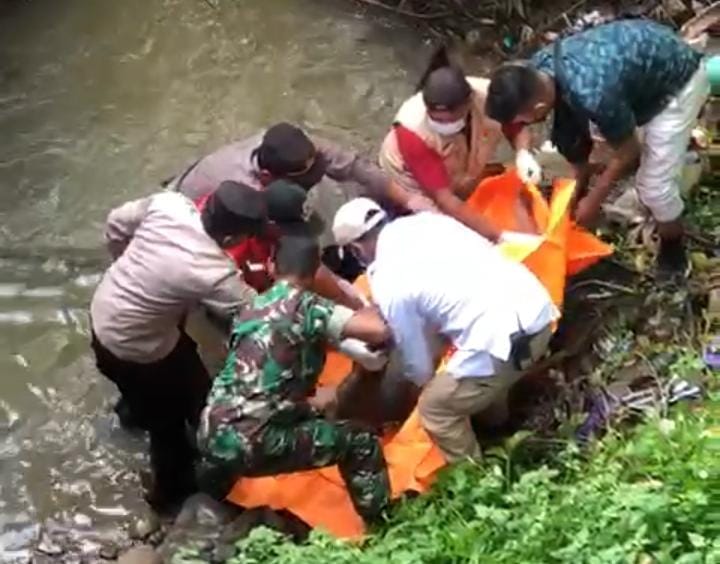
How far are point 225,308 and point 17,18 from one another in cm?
454

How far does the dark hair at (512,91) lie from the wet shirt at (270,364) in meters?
1.13

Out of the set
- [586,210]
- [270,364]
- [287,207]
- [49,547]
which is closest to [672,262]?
[586,210]

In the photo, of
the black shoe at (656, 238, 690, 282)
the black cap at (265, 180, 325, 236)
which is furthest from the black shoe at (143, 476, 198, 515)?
the black shoe at (656, 238, 690, 282)

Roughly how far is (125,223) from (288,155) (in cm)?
75

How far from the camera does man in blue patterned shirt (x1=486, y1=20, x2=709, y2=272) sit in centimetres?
662

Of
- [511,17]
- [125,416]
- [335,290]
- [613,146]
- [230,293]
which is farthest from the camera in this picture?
[511,17]

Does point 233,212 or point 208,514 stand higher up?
point 233,212

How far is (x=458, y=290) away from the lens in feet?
19.7

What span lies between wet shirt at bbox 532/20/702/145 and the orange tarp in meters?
0.41

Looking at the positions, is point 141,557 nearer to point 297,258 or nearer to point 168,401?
point 168,401

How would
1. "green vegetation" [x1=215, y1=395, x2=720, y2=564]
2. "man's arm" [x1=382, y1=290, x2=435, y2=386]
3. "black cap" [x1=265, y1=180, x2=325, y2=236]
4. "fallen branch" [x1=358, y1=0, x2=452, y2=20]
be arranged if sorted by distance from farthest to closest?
"fallen branch" [x1=358, y1=0, x2=452, y2=20] < "black cap" [x1=265, y1=180, x2=325, y2=236] < "man's arm" [x1=382, y1=290, x2=435, y2=386] < "green vegetation" [x1=215, y1=395, x2=720, y2=564]

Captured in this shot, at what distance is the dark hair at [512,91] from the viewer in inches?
258

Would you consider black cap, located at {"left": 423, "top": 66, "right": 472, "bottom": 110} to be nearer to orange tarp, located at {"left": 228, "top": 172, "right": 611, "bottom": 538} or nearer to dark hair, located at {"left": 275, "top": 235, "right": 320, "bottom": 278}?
orange tarp, located at {"left": 228, "top": 172, "right": 611, "bottom": 538}

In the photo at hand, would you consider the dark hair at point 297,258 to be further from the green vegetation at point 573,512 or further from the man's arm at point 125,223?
the green vegetation at point 573,512
